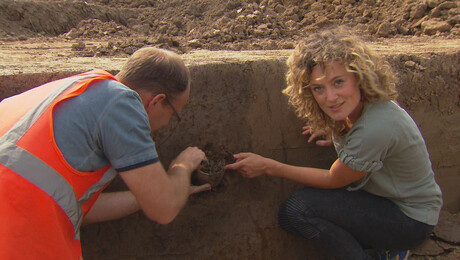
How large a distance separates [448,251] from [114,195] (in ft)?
7.33

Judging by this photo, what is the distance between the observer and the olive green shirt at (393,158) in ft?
5.71


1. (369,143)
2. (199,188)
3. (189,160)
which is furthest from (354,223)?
(189,160)

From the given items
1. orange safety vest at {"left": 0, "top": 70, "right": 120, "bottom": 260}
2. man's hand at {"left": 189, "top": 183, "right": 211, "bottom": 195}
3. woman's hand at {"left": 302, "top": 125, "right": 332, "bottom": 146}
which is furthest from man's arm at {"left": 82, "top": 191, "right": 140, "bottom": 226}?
woman's hand at {"left": 302, "top": 125, "right": 332, "bottom": 146}

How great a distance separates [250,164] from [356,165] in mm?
564

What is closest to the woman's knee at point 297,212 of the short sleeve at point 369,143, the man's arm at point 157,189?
the short sleeve at point 369,143

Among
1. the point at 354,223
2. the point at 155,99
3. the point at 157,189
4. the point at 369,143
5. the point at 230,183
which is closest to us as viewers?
the point at 157,189

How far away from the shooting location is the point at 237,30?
3818 millimetres

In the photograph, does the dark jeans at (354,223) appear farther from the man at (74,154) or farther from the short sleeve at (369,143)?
the man at (74,154)

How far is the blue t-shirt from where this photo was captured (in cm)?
132

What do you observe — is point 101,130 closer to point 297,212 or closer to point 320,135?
point 297,212

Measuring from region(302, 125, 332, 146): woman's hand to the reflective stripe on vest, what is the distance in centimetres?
143

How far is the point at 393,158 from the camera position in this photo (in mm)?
1861

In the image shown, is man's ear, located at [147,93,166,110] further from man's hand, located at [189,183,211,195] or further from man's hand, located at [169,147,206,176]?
man's hand, located at [189,183,211,195]

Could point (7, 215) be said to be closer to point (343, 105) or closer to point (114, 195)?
point (114, 195)
